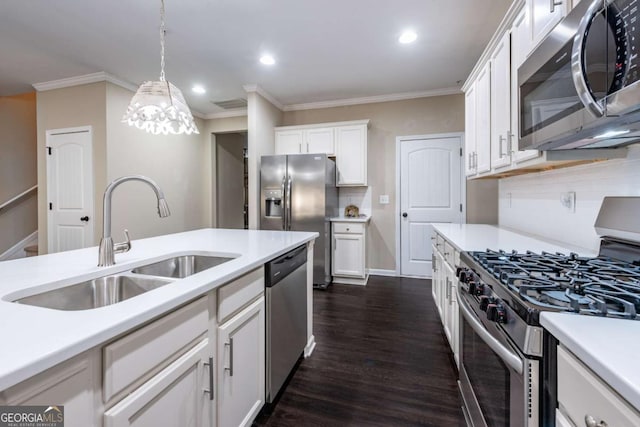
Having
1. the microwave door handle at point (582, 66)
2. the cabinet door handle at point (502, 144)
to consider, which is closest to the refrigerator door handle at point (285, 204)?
the cabinet door handle at point (502, 144)

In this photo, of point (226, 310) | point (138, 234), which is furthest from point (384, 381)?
point (138, 234)

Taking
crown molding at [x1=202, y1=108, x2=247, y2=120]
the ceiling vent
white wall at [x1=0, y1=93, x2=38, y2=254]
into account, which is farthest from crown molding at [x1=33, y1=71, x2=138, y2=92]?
crown molding at [x1=202, y1=108, x2=247, y2=120]

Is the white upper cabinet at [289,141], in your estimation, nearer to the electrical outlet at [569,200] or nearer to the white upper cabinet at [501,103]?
the white upper cabinet at [501,103]

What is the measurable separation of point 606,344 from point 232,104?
16.8 ft

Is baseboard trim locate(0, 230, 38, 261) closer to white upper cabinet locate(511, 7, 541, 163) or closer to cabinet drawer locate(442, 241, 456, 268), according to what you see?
cabinet drawer locate(442, 241, 456, 268)

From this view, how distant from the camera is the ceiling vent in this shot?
15.2ft

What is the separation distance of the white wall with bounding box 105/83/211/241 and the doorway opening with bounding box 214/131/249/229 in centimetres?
22

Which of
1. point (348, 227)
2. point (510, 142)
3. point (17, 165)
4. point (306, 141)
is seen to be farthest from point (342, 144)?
point (17, 165)

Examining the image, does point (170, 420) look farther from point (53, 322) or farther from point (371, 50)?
point (371, 50)

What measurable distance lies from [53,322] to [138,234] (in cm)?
389

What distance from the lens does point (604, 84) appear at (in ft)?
3.01

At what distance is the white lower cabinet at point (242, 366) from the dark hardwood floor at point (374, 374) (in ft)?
0.82

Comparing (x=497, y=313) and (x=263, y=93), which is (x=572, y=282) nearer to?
(x=497, y=313)

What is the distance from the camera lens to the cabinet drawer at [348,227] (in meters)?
3.96
